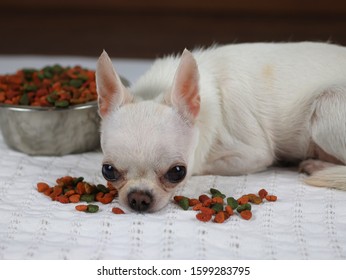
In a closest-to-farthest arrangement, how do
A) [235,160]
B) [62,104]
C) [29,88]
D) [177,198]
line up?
[177,198], [235,160], [62,104], [29,88]

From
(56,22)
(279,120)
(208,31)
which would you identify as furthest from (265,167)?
(56,22)

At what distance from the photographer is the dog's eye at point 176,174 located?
2201 mm

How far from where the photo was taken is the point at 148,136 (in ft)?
7.09

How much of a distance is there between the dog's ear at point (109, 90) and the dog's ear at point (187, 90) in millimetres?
188

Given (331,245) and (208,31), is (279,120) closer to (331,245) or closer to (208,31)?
(331,245)

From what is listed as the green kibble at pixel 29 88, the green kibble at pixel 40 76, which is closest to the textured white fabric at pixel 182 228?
the green kibble at pixel 29 88

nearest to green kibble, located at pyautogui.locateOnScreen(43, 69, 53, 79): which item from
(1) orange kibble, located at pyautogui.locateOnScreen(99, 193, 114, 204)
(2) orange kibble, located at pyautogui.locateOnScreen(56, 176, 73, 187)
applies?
(2) orange kibble, located at pyautogui.locateOnScreen(56, 176, 73, 187)

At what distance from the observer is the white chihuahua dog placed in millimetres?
2285

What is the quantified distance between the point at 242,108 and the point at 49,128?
0.90 metres

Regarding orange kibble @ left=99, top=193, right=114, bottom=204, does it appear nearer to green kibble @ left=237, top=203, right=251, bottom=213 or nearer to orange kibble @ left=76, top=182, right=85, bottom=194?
orange kibble @ left=76, top=182, right=85, bottom=194

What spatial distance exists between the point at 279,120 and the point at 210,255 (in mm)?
953

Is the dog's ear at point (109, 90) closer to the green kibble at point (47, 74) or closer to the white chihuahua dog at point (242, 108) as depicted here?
the white chihuahua dog at point (242, 108)

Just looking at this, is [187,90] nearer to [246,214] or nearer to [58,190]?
[246,214]

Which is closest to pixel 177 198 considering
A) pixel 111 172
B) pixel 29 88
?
pixel 111 172
